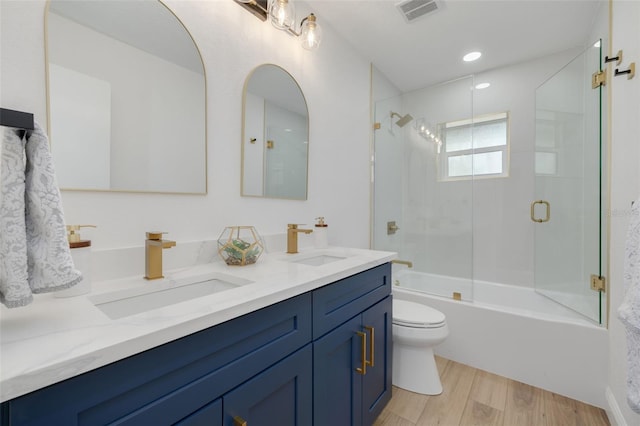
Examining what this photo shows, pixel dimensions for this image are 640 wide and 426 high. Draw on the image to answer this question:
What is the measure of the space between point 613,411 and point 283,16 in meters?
2.73

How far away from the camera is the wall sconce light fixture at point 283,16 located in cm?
145

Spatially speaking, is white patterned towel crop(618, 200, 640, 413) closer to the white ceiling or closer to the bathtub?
the bathtub

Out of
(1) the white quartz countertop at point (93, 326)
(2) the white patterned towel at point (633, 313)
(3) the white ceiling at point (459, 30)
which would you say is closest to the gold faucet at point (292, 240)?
(1) the white quartz countertop at point (93, 326)

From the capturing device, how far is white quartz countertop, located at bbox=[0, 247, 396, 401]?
420 mm

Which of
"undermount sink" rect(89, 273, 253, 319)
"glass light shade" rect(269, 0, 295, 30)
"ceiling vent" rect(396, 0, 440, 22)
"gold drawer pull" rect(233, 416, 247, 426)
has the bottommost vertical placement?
"gold drawer pull" rect(233, 416, 247, 426)

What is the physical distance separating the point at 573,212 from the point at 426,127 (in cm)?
139

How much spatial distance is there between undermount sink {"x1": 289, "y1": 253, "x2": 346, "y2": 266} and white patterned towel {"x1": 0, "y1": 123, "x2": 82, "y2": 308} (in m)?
1.05

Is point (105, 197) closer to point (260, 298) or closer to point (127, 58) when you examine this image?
point (127, 58)

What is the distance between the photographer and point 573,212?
2.21m

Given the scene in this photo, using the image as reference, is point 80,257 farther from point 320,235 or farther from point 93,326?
point 320,235

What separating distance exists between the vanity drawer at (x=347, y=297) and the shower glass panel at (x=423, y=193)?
1.15m

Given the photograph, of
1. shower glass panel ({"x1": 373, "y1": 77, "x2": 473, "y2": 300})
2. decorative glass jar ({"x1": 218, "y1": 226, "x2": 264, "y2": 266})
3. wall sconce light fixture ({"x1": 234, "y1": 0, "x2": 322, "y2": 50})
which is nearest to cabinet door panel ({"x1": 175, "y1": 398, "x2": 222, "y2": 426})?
decorative glass jar ({"x1": 218, "y1": 226, "x2": 264, "y2": 266})

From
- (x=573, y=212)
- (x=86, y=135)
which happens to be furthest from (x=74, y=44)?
(x=573, y=212)

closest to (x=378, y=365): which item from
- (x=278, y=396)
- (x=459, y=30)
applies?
(x=278, y=396)
